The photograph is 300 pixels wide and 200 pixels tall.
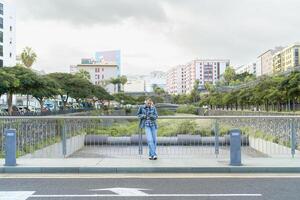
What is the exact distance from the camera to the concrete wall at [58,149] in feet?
46.4

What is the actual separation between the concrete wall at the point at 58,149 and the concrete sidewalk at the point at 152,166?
1272 millimetres

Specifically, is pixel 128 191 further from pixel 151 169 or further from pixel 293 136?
pixel 293 136

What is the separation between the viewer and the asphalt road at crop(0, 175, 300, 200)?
857 cm

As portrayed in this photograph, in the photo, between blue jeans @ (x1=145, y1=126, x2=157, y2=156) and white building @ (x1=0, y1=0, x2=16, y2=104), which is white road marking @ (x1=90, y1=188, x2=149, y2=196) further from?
white building @ (x1=0, y1=0, x2=16, y2=104)

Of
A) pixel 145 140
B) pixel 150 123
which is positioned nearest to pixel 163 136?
pixel 145 140

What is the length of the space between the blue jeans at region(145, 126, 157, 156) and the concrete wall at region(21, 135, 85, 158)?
2296 millimetres

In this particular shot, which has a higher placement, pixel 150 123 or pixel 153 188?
pixel 150 123

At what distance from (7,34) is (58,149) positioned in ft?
283

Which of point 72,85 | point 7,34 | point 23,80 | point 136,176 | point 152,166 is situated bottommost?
point 136,176

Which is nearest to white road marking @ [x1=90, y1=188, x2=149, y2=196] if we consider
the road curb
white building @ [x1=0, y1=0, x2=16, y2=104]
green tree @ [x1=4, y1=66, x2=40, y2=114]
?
the road curb

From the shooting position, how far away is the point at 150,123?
13320 mm

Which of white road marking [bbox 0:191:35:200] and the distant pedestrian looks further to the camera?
the distant pedestrian

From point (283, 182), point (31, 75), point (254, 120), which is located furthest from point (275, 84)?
point (283, 182)

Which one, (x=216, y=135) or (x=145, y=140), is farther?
(x=145, y=140)
